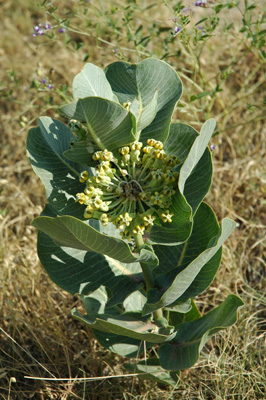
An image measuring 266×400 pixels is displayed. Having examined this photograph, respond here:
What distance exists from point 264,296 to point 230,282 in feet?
0.76

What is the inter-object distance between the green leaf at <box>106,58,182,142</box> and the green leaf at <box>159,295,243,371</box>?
0.82 meters

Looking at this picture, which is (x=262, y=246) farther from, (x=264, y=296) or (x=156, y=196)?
(x=156, y=196)

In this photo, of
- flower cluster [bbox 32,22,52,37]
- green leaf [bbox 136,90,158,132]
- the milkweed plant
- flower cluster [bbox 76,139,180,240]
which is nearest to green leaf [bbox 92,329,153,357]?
the milkweed plant

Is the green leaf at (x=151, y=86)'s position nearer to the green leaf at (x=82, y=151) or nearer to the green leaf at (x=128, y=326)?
the green leaf at (x=82, y=151)

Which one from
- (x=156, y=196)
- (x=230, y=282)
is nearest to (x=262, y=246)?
(x=230, y=282)

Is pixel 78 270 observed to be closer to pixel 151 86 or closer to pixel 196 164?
pixel 196 164

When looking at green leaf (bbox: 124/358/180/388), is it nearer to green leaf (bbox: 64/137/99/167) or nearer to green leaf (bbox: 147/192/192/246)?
green leaf (bbox: 147/192/192/246)

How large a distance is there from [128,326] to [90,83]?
1.11 meters

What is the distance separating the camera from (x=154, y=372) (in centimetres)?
240

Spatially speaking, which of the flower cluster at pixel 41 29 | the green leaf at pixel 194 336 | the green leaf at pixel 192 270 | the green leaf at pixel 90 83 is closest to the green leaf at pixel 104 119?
the green leaf at pixel 90 83

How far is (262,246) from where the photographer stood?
3.16 metres

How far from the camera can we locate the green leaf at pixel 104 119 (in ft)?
5.26

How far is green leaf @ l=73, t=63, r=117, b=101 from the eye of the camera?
1770 millimetres

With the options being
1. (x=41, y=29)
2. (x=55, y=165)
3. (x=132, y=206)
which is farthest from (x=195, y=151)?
(x=41, y=29)
